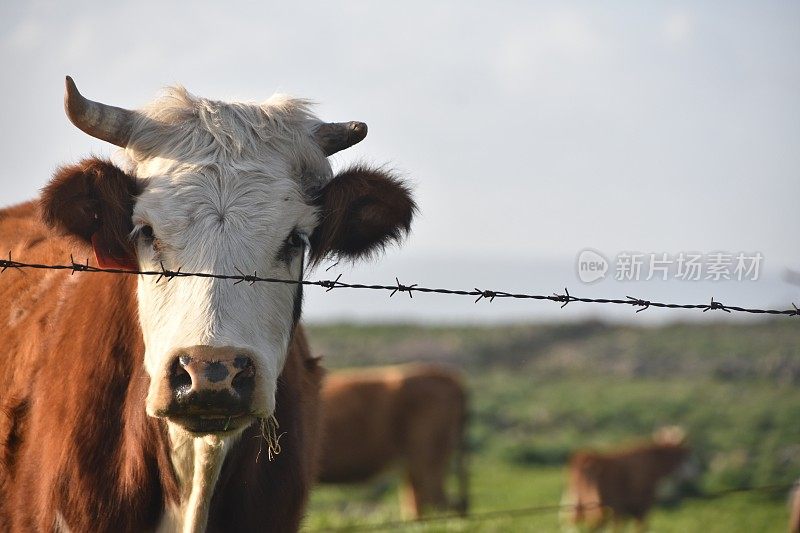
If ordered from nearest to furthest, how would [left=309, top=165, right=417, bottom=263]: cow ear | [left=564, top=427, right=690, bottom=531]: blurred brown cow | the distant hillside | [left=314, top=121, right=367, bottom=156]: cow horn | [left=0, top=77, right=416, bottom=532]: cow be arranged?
[left=0, top=77, right=416, bottom=532]: cow < [left=309, top=165, right=417, bottom=263]: cow ear < [left=314, top=121, right=367, bottom=156]: cow horn < [left=564, top=427, right=690, bottom=531]: blurred brown cow < the distant hillside

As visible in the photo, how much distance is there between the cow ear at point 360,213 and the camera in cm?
465

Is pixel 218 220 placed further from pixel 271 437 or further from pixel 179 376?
pixel 271 437

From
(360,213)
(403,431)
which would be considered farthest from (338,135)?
(403,431)

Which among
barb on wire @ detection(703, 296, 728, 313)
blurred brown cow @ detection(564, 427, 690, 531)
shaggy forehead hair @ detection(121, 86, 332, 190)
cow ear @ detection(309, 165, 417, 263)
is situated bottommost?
blurred brown cow @ detection(564, 427, 690, 531)

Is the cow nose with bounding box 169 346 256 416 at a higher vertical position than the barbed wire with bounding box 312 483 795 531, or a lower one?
higher

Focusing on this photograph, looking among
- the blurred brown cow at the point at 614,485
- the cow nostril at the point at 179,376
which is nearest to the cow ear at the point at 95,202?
the cow nostril at the point at 179,376

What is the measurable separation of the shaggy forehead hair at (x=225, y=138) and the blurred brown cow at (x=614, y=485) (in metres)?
11.5

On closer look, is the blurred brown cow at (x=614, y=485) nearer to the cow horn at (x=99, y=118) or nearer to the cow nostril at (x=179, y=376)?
the cow horn at (x=99, y=118)

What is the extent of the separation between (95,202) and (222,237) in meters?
0.63

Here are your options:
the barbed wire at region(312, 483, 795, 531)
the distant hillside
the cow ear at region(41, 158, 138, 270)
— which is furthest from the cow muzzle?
the distant hillside

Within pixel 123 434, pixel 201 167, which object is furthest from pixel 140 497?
pixel 201 167

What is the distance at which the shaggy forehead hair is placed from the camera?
4488 mm

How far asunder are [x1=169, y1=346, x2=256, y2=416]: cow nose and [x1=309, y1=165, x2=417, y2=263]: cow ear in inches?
38.4

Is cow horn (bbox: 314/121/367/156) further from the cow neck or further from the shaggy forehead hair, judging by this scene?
the cow neck
